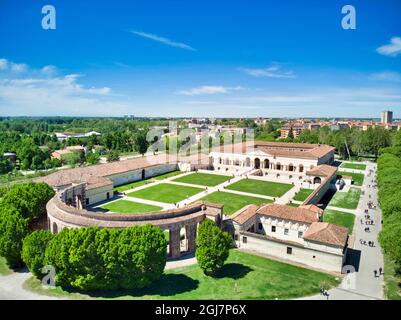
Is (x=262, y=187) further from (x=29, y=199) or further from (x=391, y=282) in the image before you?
(x=29, y=199)

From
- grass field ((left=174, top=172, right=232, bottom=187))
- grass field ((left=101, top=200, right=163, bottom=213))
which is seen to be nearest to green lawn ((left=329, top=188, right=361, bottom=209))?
grass field ((left=174, top=172, right=232, bottom=187))

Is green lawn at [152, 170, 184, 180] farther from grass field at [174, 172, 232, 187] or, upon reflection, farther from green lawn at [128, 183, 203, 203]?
green lawn at [128, 183, 203, 203]

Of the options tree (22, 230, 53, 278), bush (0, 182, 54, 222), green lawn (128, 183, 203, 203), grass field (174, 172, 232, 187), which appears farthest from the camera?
grass field (174, 172, 232, 187)

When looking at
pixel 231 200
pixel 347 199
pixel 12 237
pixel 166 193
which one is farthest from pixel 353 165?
pixel 12 237

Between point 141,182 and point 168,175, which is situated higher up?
point 168,175
